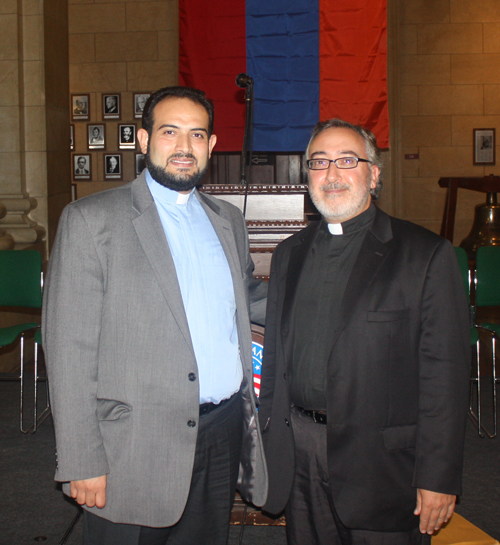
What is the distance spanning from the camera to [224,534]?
1.90 meters

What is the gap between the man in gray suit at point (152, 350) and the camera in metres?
1.57

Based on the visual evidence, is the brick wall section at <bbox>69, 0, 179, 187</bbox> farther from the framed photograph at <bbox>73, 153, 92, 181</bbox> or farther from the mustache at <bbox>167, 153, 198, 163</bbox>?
the mustache at <bbox>167, 153, 198, 163</bbox>

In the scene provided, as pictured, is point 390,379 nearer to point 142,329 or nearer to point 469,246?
point 142,329

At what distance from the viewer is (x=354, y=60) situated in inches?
238

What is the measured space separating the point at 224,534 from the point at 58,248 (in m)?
1.06

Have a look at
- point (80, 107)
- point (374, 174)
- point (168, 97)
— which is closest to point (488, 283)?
point (374, 174)

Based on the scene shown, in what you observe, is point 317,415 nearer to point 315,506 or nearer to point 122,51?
point 315,506

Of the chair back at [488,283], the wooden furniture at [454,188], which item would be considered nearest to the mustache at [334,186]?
the chair back at [488,283]

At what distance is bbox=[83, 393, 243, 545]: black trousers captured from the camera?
5.57ft

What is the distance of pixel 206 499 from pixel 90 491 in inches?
15.4

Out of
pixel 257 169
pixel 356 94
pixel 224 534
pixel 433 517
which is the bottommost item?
pixel 224 534

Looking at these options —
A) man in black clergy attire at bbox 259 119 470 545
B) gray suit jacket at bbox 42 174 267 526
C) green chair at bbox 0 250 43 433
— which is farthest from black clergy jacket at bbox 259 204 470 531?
green chair at bbox 0 250 43 433

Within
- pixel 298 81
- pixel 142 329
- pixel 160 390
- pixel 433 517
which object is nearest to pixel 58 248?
pixel 142 329

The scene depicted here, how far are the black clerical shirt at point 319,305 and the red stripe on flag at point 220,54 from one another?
442 centimetres
